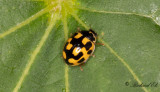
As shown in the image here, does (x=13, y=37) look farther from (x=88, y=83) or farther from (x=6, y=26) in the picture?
(x=88, y=83)

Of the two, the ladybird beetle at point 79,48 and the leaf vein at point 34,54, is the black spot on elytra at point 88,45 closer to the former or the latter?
the ladybird beetle at point 79,48

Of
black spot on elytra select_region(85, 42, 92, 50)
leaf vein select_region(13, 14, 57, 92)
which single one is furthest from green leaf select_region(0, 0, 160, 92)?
black spot on elytra select_region(85, 42, 92, 50)

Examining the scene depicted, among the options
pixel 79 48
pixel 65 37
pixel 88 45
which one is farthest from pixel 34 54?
pixel 88 45

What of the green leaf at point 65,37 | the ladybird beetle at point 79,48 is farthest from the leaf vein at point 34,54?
the ladybird beetle at point 79,48

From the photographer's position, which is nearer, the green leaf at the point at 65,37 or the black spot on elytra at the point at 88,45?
the green leaf at the point at 65,37

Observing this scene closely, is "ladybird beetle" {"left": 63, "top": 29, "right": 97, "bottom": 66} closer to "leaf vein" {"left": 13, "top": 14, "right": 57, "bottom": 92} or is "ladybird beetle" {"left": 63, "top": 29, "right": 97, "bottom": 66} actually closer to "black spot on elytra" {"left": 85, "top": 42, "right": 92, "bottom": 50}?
"black spot on elytra" {"left": 85, "top": 42, "right": 92, "bottom": 50}

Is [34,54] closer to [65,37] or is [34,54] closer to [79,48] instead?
[65,37]
